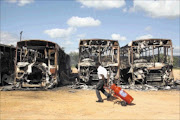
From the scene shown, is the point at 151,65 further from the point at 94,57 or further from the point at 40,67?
the point at 40,67

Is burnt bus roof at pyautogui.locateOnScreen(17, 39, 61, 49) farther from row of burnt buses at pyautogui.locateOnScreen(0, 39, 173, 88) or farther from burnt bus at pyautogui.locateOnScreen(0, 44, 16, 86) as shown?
burnt bus at pyautogui.locateOnScreen(0, 44, 16, 86)

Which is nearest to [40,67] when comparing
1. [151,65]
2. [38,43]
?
[38,43]

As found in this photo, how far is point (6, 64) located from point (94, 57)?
713 cm

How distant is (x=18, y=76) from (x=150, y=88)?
9.27 m

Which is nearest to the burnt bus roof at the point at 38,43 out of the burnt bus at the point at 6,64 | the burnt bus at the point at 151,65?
the burnt bus at the point at 6,64

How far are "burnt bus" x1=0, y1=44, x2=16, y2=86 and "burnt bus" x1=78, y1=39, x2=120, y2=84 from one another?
5731 millimetres

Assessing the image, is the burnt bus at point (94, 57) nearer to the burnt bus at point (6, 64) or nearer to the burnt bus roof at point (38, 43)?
the burnt bus roof at point (38, 43)

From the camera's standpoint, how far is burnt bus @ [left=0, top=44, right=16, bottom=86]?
13.4 metres

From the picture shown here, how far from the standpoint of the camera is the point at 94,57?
13.8 m

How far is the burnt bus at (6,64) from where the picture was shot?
13.4 metres

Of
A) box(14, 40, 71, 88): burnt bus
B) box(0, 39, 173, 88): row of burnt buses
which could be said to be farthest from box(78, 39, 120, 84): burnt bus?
box(14, 40, 71, 88): burnt bus

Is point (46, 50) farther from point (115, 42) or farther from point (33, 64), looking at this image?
point (115, 42)

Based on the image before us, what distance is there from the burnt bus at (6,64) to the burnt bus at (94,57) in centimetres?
573

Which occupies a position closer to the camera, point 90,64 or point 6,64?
point 90,64
